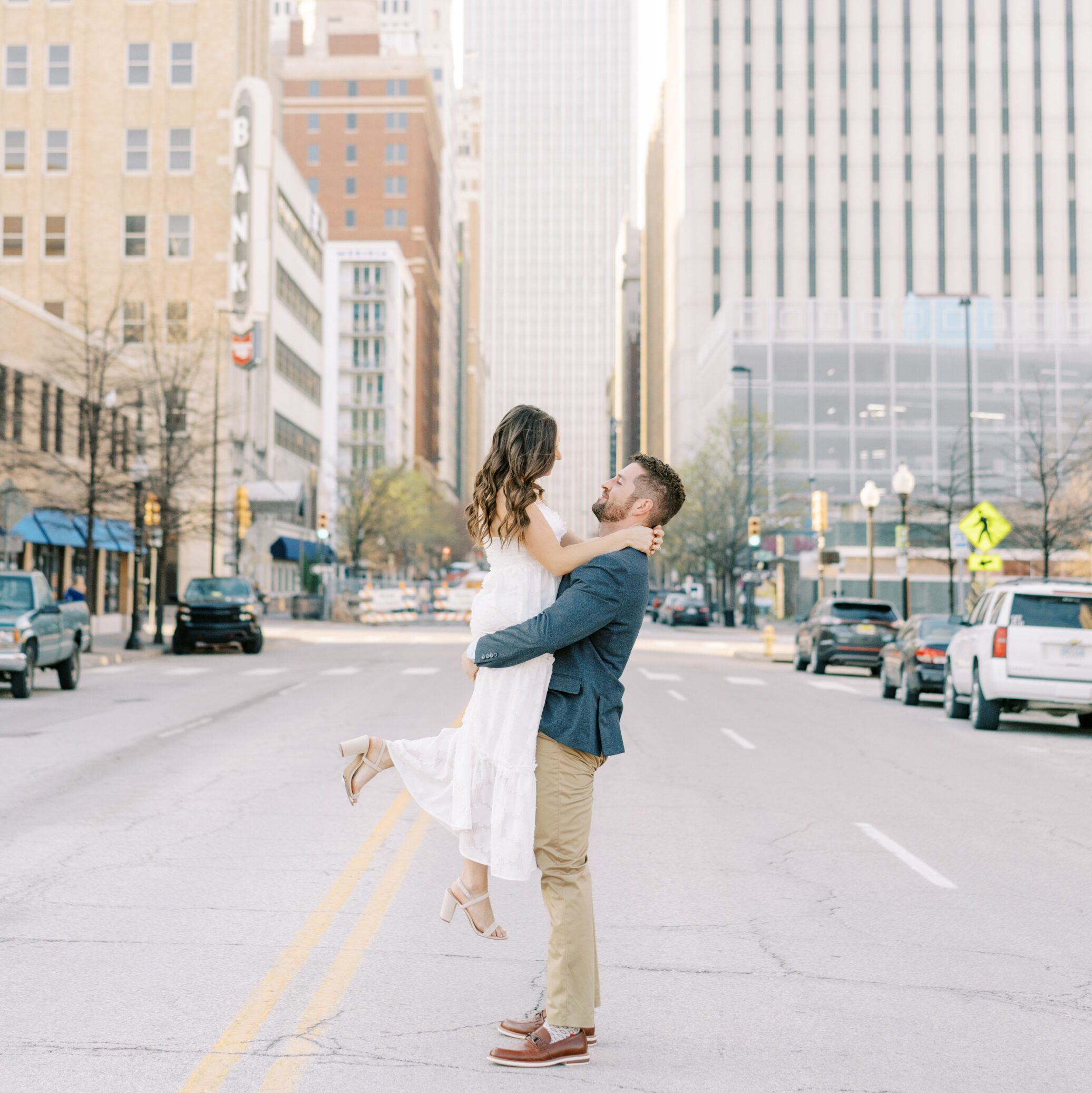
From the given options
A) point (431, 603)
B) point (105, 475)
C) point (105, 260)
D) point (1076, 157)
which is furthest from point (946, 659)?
point (1076, 157)

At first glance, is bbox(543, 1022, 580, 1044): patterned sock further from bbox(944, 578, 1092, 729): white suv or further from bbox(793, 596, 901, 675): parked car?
bbox(793, 596, 901, 675): parked car

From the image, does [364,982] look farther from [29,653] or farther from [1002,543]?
[1002,543]

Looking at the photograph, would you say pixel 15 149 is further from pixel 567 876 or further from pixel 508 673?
pixel 567 876

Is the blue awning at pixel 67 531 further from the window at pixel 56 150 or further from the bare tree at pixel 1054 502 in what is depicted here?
the window at pixel 56 150

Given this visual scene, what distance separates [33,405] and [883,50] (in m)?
79.1

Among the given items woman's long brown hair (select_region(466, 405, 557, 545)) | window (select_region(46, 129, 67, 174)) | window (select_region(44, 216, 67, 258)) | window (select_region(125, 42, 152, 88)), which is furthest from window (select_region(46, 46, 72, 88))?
woman's long brown hair (select_region(466, 405, 557, 545))

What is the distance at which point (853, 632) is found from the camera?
30.8 m

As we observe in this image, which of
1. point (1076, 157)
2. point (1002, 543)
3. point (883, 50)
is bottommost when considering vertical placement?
point (1002, 543)

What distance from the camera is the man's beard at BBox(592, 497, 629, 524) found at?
512 cm

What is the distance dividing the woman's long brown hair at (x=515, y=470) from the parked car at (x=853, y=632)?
1036 inches

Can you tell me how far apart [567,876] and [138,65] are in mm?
67834

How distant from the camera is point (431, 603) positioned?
77.4 meters

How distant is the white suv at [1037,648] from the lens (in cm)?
1731

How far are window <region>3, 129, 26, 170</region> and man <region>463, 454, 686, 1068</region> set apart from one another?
2629 inches
